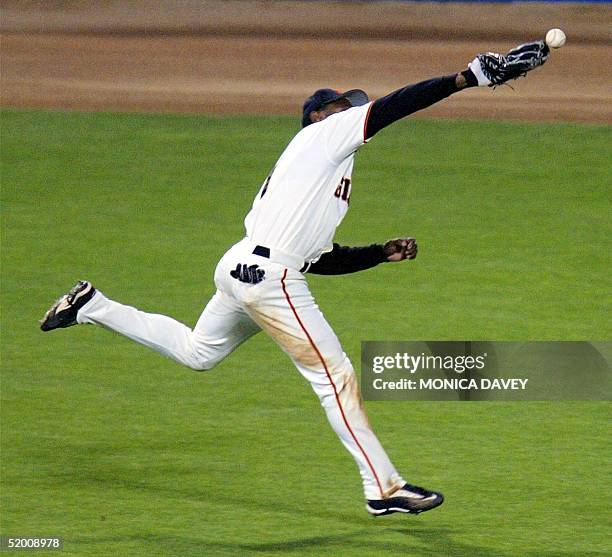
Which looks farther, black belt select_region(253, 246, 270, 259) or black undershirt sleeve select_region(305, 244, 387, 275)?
black undershirt sleeve select_region(305, 244, 387, 275)

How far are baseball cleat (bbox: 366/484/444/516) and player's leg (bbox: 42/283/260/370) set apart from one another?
1004 mm

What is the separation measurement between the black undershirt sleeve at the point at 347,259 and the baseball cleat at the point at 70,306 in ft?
3.50

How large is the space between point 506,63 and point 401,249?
105 cm

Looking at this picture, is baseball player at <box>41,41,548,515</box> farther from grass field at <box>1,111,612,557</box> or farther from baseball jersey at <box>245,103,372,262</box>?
grass field at <box>1,111,612,557</box>

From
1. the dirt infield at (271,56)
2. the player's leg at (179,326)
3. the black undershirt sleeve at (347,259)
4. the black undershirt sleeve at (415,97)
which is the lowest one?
the player's leg at (179,326)

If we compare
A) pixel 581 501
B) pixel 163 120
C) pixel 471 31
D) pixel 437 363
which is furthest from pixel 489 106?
pixel 581 501

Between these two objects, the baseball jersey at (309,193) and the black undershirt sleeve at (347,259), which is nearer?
the baseball jersey at (309,193)

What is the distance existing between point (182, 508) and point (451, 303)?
12.6ft

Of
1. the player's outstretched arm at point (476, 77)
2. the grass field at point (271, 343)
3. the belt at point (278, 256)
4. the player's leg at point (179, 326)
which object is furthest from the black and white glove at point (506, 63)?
the grass field at point (271, 343)

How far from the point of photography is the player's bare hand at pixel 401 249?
6207mm

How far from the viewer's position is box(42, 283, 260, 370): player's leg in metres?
6.23

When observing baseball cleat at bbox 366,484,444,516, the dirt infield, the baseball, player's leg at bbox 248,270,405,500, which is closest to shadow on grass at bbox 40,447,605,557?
baseball cleat at bbox 366,484,444,516

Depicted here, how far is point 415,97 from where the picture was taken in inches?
217

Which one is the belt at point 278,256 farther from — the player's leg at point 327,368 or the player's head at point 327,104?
the player's head at point 327,104
